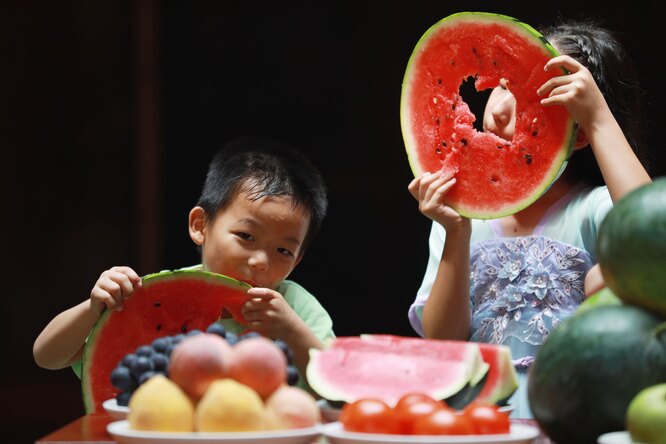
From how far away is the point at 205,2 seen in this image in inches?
167

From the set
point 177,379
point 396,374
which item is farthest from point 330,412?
point 177,379

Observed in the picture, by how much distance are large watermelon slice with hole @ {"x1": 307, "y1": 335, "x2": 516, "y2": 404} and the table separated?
0.13 meters

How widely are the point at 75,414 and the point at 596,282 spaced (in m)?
3.11

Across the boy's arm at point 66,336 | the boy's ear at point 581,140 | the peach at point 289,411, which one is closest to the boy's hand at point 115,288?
the boy's arm at point 66,336

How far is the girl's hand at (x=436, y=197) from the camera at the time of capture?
6.82ft

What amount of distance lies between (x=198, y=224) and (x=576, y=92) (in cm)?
95

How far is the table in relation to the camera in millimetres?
1323

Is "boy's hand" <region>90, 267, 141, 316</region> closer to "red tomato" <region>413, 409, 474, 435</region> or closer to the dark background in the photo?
"red tomato" <region>413, 409, 474, 435</region>

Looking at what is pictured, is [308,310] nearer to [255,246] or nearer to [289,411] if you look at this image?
[255,246]

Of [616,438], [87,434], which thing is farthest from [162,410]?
[616,438]

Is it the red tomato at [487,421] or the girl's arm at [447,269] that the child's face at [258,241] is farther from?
the red tomato at [487,421]

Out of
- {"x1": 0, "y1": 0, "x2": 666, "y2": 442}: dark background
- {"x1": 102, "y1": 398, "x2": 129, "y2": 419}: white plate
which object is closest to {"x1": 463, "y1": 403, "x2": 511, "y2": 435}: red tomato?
{"x1": 102, "y1": 398, "x2": 129, "y2": 419}: white plate

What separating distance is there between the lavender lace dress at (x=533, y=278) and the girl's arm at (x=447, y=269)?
0.08 metres

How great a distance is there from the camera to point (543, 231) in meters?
2.28
